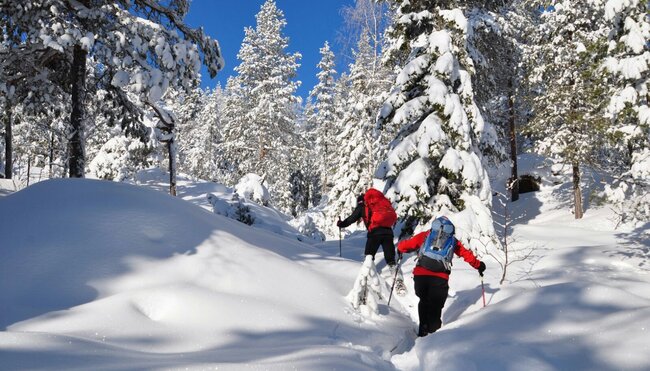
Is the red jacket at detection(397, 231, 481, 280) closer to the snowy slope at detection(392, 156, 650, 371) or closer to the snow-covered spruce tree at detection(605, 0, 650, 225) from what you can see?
the snowy slope at detection(392, 156, 650, 371)

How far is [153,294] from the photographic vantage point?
14.6ft

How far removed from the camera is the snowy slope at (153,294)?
3.21 metres

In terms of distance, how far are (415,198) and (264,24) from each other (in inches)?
1043

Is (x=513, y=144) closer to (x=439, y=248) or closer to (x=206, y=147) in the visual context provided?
(x=439, y=248)

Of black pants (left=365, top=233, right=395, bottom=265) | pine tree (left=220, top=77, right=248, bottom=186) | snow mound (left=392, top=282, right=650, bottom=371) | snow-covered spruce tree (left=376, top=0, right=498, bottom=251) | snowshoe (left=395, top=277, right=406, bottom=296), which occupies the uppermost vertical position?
pine tree (left=220, top=77, right=248, bottom=186)

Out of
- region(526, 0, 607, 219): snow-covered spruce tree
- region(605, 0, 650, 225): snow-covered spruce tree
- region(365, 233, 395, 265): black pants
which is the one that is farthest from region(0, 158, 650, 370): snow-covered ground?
region(526, 0, 607, 219): snow-covered spruce tree

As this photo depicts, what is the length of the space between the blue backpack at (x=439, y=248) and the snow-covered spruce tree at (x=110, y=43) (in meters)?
6.36

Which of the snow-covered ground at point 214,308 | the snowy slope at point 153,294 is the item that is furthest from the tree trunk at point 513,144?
the snowy slope at point 153,294

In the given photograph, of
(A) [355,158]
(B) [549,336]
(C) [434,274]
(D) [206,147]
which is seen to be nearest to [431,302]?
(C) [434,274]

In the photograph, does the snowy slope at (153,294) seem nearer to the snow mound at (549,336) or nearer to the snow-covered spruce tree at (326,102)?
the snow mound at (549,336)

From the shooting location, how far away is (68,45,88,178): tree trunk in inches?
369

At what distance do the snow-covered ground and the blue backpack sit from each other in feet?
2.34

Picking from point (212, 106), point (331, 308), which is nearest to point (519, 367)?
point (331, 308)

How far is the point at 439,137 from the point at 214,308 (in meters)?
7.68
